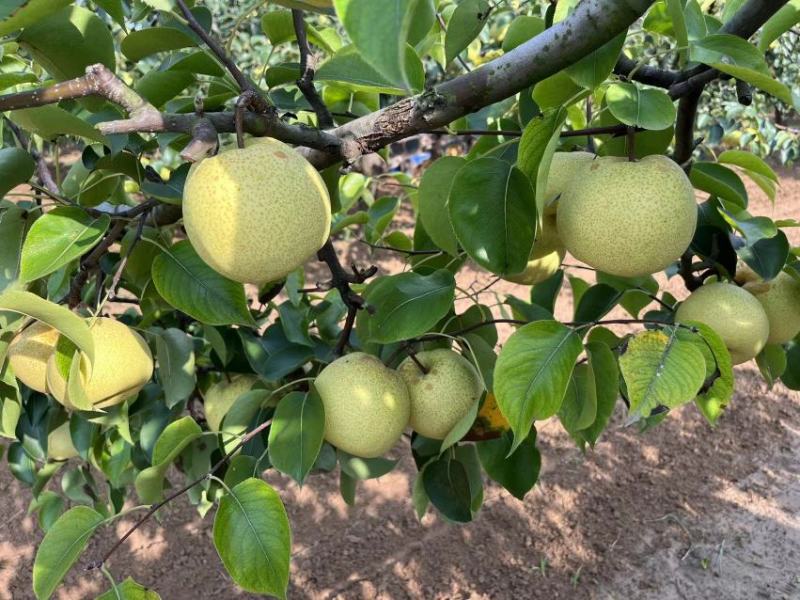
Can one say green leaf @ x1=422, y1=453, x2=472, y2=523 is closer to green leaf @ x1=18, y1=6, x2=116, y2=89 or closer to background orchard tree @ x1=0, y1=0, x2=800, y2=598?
background orchard tree @ x1=0, y1=0, x2=800, y2=598

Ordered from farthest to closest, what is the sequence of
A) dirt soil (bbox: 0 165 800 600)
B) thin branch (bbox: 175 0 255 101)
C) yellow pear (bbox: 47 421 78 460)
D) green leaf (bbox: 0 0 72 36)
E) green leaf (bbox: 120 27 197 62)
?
1. dirt soil (bbox: 0 165 800 600)
2. yellow pear (bbox: 47 421 78 460)
3. green leaf (bbox: 120 27 197 62)
4. thin branch (bbox: 175 0 255 101)
5. green leaf (bbox: 0 0 72 36)

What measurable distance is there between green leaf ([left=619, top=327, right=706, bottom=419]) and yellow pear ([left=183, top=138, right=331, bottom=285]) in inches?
17.3

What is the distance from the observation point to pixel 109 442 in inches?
64.2

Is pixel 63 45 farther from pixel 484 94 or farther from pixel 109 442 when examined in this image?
pixel 109 442

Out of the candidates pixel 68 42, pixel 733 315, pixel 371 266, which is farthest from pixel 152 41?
pixel 733 315

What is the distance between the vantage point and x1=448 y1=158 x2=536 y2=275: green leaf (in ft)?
3.11

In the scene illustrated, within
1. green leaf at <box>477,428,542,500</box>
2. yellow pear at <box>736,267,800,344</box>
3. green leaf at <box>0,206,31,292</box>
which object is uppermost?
green leaf at <box>0,206,31,292</box>

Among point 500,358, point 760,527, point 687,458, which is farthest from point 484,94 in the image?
point 687,458

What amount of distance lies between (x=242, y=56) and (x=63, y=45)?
19.4 feet

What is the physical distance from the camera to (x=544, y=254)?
1.17 meters

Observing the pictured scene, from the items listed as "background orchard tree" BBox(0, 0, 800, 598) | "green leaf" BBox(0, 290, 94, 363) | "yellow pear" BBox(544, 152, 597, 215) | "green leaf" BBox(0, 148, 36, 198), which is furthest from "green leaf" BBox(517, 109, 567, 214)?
"green leaf" BBox(0, 148, 36, 198)

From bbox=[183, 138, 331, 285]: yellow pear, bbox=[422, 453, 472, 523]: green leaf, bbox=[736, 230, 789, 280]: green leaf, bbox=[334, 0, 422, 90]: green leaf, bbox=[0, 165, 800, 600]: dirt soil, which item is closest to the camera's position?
bbox=[334, 0, 422, 90]: green leaf

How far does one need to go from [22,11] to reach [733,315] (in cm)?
109

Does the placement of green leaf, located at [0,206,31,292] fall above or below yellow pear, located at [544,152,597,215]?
below
